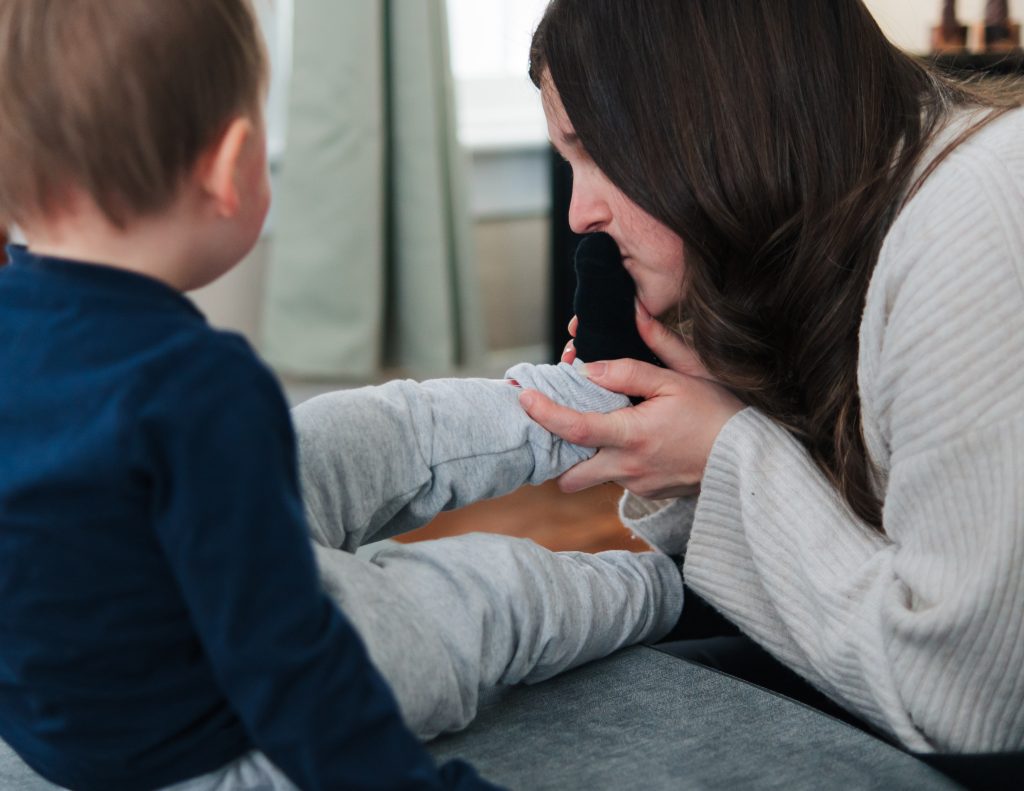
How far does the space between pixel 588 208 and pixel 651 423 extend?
0.61 feet

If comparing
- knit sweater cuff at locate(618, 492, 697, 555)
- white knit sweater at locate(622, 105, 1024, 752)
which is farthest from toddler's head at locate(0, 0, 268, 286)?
knit sweater cuff at locate(618, 492, 697, 555)

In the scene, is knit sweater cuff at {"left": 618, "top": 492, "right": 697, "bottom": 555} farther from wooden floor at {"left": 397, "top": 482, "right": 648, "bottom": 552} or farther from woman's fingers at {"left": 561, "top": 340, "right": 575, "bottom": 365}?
wooden floor at {"left": 397, "top": 482, "right": 648, "bottom": 552}

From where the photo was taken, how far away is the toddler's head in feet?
1.87

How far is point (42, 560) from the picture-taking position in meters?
0.60

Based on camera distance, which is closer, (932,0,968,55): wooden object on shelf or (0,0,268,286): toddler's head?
(0,0,268,286): toddler's head

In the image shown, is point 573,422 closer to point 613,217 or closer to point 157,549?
point 613,217

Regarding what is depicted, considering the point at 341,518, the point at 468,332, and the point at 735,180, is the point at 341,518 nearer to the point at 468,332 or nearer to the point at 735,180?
the point at 735,180

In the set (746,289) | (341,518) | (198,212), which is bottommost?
(341,518)

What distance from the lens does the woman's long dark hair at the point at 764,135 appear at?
0.87 m

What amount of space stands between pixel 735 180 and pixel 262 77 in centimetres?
39

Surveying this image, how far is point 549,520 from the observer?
248 cm

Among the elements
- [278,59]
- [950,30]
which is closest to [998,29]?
[950,30]

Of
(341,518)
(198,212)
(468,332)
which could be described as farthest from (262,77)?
(468,332)

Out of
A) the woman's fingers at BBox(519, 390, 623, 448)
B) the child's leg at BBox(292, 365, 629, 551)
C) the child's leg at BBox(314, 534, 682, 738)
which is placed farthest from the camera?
the woman's fingers at BBox(519, 390, 623, 448)
